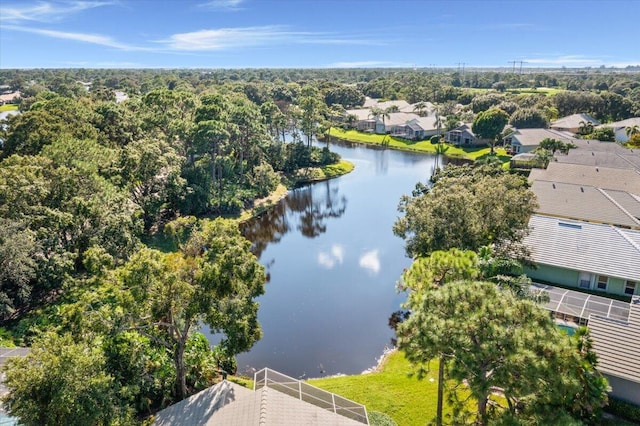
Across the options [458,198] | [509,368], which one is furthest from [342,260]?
[509,368]

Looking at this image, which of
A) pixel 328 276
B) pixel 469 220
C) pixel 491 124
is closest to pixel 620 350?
pixel 469 220

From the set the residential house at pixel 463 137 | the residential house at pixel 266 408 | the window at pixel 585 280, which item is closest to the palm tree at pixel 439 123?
the residential house at pixel 463 137

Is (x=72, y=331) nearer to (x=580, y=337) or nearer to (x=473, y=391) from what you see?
(x=473, y=391)

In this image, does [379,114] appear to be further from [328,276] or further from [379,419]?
[379,419]

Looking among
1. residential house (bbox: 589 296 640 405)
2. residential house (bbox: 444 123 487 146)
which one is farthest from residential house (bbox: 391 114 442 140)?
residential house (bbox: 589 296 640 405)

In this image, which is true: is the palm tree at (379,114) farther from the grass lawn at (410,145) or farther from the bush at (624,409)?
the bush at (624,409)

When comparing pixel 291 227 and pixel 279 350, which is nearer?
pixel 279 350

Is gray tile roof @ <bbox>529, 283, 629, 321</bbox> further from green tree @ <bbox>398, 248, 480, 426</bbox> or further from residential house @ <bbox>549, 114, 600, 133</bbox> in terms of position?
residential house @ <bbox>549, 114, 600, 133</bbox>
